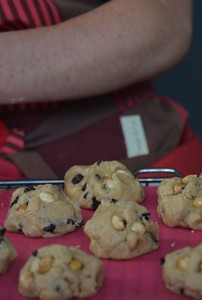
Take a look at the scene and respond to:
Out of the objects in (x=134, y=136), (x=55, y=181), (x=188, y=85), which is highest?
(x=55, y=181)

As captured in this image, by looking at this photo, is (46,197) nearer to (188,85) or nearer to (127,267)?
(127,267)

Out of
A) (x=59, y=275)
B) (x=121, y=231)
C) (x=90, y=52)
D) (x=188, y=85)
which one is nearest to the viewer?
(x=59, y=275)

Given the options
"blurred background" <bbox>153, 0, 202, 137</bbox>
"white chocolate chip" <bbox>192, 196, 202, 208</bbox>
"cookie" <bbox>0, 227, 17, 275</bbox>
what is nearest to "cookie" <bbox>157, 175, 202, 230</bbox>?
"white chocolate chip" <bbox>192, 196, 202, 208</bbox>

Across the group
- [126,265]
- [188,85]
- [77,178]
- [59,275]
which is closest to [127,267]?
[126,265]

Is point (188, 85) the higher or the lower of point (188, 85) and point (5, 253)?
the lower

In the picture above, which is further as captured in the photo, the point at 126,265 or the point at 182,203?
the point at 182,203

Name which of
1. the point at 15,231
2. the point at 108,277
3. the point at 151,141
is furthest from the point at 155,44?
the point at 108,277

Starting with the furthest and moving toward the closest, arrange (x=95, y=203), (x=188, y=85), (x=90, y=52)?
1. (x=188, y=85)
2. (x=90, y=52)
3. (x=95, y=203)
